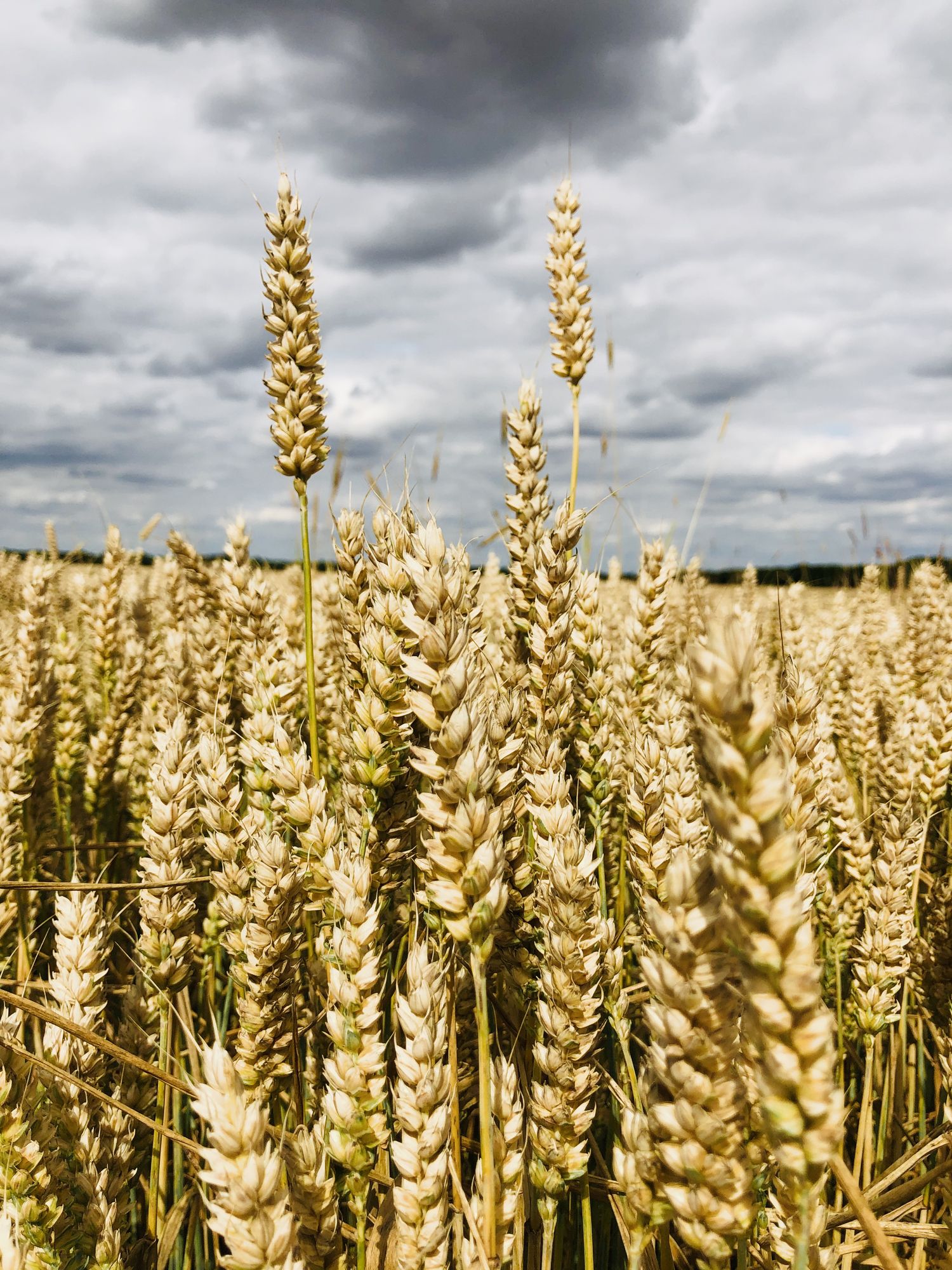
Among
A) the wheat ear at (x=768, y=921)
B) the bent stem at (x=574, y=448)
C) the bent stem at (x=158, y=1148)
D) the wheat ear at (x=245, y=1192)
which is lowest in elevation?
the bent stem at (x=158, y=1148)

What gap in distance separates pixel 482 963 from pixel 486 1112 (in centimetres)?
20

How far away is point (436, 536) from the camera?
4.27 ft

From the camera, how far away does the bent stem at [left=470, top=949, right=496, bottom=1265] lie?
109 cm

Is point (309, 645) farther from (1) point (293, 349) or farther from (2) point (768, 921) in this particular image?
(2) point (768, 921)

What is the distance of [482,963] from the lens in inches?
45.6

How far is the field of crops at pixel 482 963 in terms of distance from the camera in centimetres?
93

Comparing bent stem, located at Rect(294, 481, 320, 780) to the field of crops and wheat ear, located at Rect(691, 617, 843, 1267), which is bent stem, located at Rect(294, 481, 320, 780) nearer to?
the field of crops

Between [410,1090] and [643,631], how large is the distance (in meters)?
1.74

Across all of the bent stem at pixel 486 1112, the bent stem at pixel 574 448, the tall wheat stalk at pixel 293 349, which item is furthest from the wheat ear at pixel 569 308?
the bent stem at pixel 486 1112

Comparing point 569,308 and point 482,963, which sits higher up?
point 569,308

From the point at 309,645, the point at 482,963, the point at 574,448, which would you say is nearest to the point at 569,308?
the point at 574,448

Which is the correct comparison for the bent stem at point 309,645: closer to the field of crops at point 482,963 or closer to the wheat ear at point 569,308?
the field of crops at point 482,963

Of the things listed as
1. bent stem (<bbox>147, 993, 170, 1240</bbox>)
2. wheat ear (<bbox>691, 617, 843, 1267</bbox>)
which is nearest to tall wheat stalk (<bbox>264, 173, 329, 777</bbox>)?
bent stem (<bbox>147, 993, 170, 1240</bbox>)

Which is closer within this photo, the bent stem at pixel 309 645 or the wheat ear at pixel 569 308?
the bent stem at pixel 309 645
